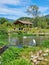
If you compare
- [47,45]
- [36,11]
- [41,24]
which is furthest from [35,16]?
[47,45]

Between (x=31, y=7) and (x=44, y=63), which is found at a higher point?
(x=31, y=7)

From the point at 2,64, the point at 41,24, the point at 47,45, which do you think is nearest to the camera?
the point at 2,64

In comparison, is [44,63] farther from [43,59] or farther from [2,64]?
[2,64]

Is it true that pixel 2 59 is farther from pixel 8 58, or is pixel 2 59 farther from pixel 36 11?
pixel 36 11

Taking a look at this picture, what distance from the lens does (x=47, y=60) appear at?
30.4 feet

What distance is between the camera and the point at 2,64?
7629 mm

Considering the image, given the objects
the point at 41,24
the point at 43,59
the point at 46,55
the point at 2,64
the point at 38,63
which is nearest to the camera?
the point at 2,64

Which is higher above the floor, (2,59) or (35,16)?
(35,16)

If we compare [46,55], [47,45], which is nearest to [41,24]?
[47,45]

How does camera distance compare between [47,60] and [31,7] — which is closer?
[47,60]

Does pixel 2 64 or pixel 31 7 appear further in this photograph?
pixel 31 7

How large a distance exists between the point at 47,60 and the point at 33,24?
53.6 metres

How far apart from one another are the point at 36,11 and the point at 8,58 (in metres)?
57.2

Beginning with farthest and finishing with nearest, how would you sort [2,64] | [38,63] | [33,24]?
[33,24] < [38,63] < [2,64]
